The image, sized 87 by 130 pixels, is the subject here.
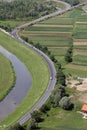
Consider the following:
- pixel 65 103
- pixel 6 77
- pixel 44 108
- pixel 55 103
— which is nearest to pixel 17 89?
pixel 6 77

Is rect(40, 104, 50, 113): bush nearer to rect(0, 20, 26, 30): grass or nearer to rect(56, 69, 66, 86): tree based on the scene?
rect(56, 69, 66, 86): tree

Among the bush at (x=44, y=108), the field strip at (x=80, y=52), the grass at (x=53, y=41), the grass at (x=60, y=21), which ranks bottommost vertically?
the bush at (x=44, y=108)

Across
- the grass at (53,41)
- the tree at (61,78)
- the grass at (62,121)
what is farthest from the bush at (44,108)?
the grass at (53,41)

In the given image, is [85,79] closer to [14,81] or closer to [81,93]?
[81,93]

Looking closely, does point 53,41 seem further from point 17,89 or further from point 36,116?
point 36,116

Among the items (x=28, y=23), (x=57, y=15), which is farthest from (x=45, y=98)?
(x=57, y=15)

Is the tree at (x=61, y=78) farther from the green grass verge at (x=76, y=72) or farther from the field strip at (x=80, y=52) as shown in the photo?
the field strip at (x=80, y=52)
